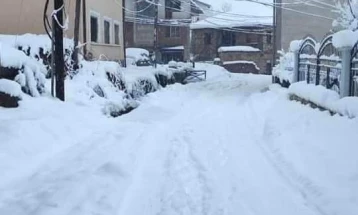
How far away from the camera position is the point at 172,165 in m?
6.50

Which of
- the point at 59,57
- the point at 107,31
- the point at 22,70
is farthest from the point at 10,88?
the point at 107,31

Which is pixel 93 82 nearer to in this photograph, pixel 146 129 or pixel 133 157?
pixel 146 129

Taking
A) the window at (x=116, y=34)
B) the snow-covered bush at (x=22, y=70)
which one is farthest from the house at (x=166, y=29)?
the snow-covered bush at (x=22, y=70)

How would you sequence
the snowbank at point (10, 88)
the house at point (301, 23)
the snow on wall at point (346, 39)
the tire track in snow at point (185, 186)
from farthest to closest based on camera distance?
the house at point (301, 23) → the snowbank at point (10, 88) → the snow on wall at point (346, 39) → the tire track in snow at point (185, 186)

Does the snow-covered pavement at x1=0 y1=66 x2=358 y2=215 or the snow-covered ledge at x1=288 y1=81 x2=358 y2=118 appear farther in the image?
the snow-covered ledge at x1=288 y1=81 x2=358 y2=118

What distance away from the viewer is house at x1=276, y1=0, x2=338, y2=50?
2986 cm

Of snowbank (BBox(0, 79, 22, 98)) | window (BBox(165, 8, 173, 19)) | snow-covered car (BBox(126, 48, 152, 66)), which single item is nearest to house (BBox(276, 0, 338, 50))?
snow-covered car (BBox(126, 48, 152, 66))

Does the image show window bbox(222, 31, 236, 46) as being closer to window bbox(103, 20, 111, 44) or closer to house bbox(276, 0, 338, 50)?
house bbox(276, 0, 338, 50)

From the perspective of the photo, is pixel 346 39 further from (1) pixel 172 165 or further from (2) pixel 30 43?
(2) pixel 30 43

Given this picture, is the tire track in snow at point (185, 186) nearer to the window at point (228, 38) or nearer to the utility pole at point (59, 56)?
the utility pole at point (59, 56)

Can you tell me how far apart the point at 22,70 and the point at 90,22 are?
35.6 ft

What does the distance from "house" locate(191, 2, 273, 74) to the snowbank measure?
39.1 meters

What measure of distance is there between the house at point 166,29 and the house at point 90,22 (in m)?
25.7

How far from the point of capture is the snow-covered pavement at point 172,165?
191 inches
